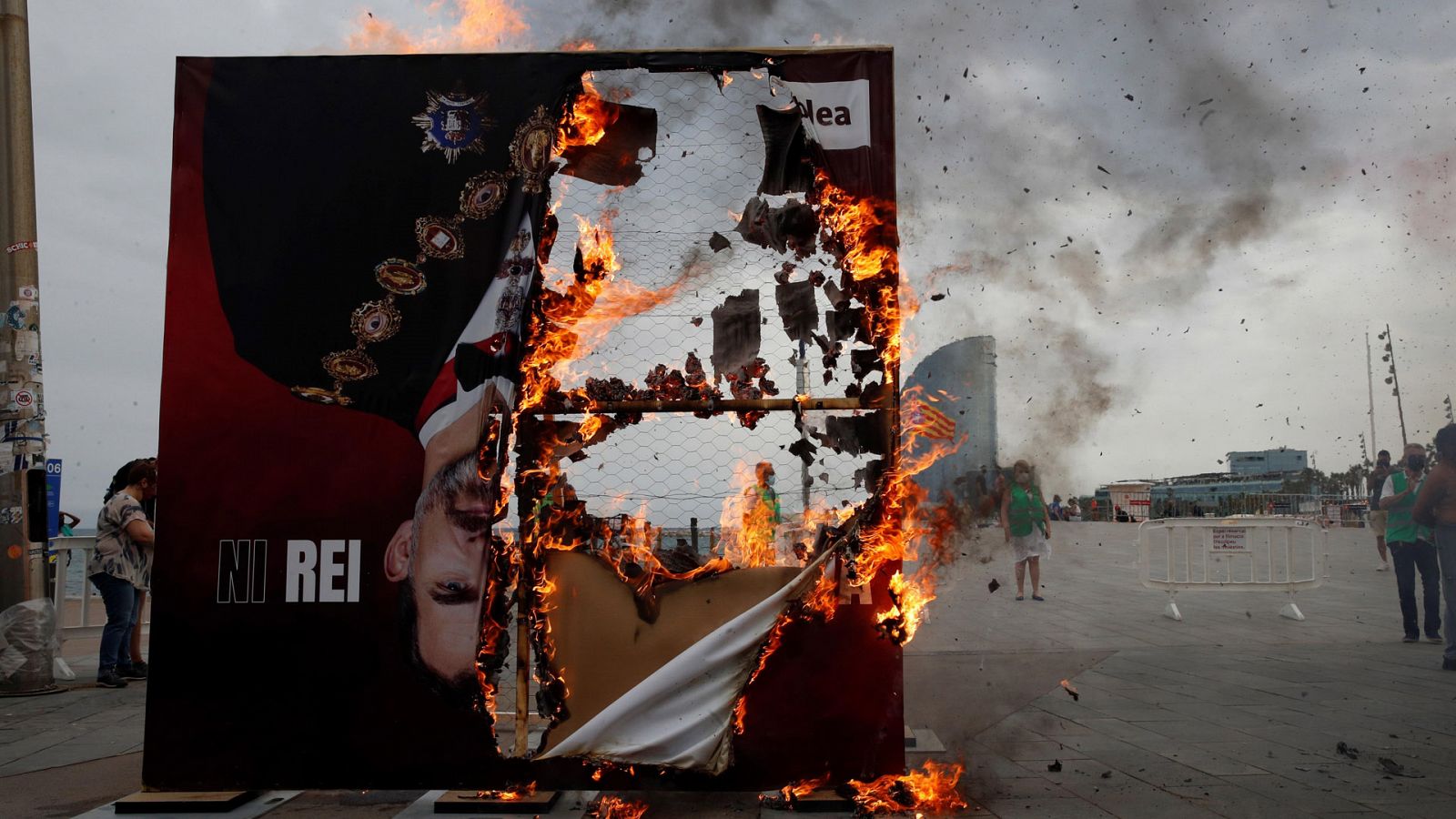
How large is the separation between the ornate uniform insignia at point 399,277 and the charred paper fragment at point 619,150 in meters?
0.89

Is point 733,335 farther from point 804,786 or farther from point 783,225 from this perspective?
point 804,786

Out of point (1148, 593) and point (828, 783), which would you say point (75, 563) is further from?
point (1148, 593)

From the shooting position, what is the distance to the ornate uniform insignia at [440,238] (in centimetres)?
434

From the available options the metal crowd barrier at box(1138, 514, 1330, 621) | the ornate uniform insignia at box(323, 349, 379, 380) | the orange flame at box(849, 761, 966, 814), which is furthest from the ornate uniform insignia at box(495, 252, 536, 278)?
the metal crowd barrier at box(1138, 514, 1330, 621)

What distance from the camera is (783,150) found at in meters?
4.38

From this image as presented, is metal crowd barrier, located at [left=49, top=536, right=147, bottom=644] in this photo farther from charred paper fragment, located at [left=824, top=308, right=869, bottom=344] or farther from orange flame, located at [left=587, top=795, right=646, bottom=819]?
charred paper fragment, located at [left=824, top=308, right=869, bottom=344]

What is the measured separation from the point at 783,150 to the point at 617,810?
3.16m

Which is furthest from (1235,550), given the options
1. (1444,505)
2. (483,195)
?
(483,195)

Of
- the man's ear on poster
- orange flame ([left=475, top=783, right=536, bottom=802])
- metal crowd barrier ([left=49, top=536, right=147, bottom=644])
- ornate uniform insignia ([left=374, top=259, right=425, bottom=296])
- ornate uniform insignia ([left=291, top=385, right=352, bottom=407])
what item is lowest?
orange flame ([left=475, top=783, right=536, bottom=802])

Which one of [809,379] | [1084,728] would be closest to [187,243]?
[809,379]

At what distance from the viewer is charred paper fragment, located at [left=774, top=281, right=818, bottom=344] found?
4367 mm

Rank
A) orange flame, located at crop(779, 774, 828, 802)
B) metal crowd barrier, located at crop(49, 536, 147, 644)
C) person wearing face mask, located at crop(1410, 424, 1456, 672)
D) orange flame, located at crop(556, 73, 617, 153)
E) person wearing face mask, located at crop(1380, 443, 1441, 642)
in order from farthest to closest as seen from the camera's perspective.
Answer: metal crowd barrier, located at crop(49, 536, 147, 644), person wearing face mask, located at crop(1380, 443, 1441, 642), person wearing face mask, located at crop(1410, 424, 1456, 672), orange flame, located at crop(556, 73, 617, 153), orange flame, located at crop(779, 774, 828, 802)

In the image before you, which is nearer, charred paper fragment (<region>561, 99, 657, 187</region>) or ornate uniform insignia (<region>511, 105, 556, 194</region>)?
ornate uniform insignia (<region>511, 105, 556, 194</region>)

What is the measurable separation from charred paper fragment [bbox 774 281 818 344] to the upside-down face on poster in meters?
0.01
